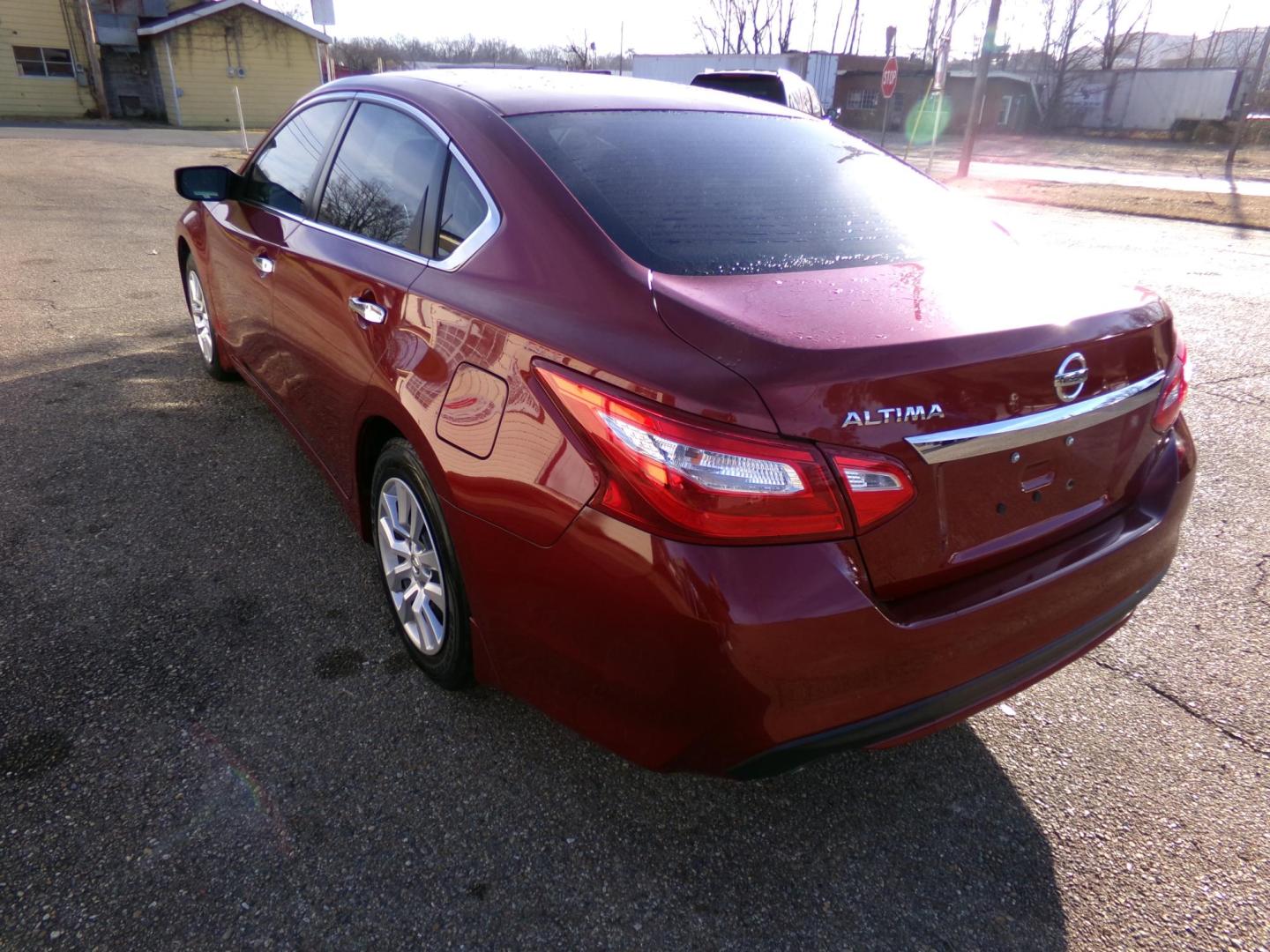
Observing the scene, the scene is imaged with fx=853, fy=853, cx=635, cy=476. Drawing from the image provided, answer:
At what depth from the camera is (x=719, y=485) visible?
154cm

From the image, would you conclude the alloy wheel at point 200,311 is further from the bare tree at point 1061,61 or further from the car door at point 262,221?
the bare tree at point 1061,61

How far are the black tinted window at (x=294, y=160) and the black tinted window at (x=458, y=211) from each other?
1.07 meters

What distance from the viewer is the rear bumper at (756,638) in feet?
5.11

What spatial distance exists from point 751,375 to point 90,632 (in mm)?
2333

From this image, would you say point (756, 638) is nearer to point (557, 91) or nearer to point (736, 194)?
point (736, 194)

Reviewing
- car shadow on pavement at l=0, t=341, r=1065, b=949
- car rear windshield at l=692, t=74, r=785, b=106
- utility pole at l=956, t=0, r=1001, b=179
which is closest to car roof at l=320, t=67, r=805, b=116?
car shadow on pavement at l=0, t=341, r=1065, b=949

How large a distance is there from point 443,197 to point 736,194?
2.62 feet

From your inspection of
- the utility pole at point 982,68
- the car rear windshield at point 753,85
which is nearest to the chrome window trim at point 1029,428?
the car rear windshield at point 753,85

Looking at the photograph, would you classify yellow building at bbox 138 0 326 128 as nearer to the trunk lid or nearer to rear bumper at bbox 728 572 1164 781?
the trunk lid

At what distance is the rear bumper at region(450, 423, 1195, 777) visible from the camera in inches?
61.3

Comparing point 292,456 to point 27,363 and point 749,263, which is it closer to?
point 27,363

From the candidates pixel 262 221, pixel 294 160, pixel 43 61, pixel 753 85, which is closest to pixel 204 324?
pixel 262 221

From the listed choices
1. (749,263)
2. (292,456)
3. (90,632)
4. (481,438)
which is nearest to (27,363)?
(292,456)

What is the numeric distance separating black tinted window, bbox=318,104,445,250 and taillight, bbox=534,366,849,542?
1.20m
